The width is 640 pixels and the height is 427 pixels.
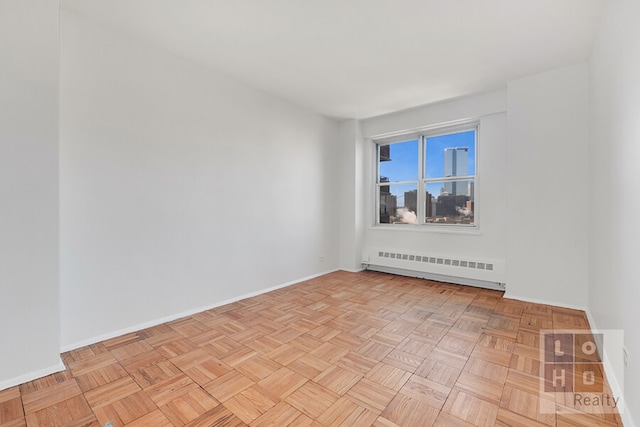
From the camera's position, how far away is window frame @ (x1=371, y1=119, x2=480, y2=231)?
13.1 feet

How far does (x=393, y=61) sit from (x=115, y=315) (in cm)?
345

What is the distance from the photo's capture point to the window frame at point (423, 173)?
158 inches

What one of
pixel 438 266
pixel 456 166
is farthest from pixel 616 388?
pixel 456 166

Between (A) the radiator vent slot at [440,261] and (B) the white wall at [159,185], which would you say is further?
(A) the radiator vent slot at [440,261]

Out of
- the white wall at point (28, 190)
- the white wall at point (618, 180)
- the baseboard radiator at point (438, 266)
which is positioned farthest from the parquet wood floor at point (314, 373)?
the baseboard radiator at point (438, 266)

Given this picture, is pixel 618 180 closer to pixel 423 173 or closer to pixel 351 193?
pixel 423 173

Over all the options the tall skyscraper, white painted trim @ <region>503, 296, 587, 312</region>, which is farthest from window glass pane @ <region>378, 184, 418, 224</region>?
white painted trim @ <region>503, 296, 587, 312</region>

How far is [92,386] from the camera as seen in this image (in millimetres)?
1747

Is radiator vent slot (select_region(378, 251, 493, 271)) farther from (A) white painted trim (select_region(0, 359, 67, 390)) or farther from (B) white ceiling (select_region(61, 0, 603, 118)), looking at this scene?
(A) white painted trim (select_region(0, 359, 67, 390))

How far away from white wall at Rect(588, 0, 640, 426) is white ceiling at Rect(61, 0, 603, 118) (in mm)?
445

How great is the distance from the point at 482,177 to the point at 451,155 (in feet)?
1.95

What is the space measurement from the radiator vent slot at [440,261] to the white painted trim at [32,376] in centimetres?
392

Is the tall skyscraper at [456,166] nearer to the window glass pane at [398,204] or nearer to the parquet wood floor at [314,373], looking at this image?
the window glass pane at [398,204]

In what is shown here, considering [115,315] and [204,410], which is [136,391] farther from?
[115,315]
